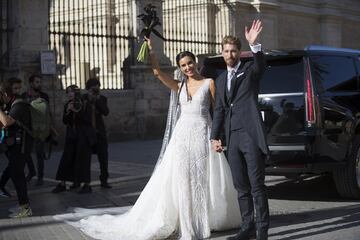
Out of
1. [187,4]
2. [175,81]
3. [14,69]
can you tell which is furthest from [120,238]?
[187,4]

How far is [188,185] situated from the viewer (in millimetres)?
6367

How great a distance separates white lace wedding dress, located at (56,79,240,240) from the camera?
20.8 ft

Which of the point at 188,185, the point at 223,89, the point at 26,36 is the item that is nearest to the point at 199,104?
the point at 223,89

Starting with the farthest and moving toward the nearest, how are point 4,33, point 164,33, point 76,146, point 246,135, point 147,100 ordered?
point 164,33 → point 147,100 → point 4,33 → point 76,146 → point 246,135

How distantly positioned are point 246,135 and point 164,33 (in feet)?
46.5

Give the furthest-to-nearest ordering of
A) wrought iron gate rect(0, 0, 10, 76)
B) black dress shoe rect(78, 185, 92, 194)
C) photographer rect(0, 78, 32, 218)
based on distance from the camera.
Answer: wrought iron gate rect(0, 0, 10, 76) < black dress shoe rect(78, 185, 92, 194) < photographer rect(0, 78, 32, 218)

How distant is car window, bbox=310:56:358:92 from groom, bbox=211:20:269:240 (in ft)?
7.57

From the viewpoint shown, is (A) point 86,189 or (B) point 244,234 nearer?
(B) point 244,234

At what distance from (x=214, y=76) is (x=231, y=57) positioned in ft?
8.79

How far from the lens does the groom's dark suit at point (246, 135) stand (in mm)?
5791

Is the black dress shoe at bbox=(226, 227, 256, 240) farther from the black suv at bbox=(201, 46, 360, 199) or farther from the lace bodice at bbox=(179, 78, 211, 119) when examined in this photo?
the black suv at bbox=(201, 46, 360, 199)

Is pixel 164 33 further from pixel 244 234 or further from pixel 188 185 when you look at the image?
pixel 244 234

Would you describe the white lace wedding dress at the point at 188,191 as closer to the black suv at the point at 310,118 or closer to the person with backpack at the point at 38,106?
the black suv at the point at 310,118

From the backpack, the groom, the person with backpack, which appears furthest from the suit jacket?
the person with backpack
